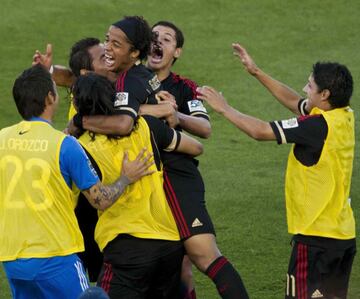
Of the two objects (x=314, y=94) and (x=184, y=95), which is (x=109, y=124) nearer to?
(x=184, y=95)

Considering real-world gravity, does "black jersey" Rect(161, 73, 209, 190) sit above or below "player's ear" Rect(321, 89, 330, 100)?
below

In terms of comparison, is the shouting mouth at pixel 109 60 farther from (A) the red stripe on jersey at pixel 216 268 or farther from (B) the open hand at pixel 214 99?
(A) the red stripe on jersey at pixel 216 268

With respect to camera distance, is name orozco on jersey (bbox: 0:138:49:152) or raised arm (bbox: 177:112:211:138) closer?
name orozco on jersey (bbox: 0:138:49:152)

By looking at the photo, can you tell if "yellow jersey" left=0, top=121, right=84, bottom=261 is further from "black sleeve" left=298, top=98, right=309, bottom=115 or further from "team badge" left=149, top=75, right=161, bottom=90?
"black sleeve" left=298, top=98, right=309, bottom=115

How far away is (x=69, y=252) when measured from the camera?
20.4ft

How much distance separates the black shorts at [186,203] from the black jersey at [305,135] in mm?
760

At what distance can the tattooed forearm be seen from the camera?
6230 mm

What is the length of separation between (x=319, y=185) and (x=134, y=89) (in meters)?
1.43

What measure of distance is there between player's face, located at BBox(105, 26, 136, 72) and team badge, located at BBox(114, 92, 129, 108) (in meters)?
0.40

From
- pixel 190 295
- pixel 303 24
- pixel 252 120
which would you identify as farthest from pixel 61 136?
pixel 303 24

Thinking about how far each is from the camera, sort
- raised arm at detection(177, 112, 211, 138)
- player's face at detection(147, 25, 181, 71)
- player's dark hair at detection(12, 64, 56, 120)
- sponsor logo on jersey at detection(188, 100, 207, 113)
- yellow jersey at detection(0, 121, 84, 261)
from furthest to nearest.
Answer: player's face at detection(147, 25, 181, 71)
sponsor logo on jersey at detection(188, 100, 207, 113)
raised arm at detection(177, 112, 211, 138)
player's dark hair at detection(12, 64, 56, 120)
yellow jersey at detection(0, 121, 84, 261)

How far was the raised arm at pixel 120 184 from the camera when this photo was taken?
20.5 ft

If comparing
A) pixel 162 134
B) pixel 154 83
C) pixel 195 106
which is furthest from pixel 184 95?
pixel 162 134

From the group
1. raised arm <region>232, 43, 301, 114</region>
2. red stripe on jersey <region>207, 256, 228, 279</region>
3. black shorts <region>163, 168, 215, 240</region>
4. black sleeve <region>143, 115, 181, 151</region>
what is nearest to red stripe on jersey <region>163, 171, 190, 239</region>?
black shorts <region>163, 168, 215, 240</region>
